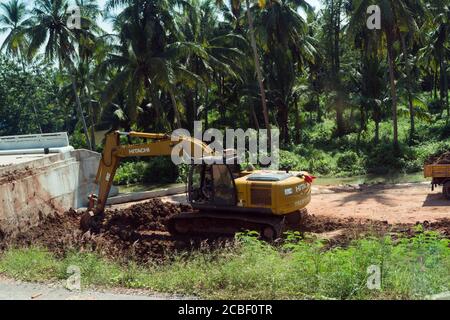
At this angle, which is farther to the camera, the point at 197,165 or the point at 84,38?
the point at 84,38

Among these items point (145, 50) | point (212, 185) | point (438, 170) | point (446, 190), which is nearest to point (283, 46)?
point (145, 50)

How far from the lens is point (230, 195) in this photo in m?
12.7

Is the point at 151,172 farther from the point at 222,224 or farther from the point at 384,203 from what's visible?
the point at 222,224

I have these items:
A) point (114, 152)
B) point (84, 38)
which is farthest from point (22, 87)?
point (114, 152)

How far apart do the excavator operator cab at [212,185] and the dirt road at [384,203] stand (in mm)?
4537

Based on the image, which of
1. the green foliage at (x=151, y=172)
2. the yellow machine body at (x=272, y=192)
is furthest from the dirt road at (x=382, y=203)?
the green foliage at (x=151, y=172)

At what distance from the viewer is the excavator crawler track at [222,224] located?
487 inches

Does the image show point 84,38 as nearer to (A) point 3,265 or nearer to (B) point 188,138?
(B) point 188,138

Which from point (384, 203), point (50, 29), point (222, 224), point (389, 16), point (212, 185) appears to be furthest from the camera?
point (50, 29)

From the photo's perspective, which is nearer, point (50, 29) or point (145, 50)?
point (145, 50)

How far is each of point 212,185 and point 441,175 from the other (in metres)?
8.27

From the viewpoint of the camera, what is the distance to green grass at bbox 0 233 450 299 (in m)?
6.35
